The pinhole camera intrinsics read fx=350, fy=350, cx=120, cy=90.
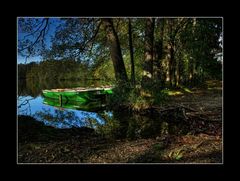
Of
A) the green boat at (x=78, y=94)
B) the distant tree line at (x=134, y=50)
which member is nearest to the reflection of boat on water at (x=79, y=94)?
the green boat at (x=78, y=94)

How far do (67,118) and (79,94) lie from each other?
2.13m

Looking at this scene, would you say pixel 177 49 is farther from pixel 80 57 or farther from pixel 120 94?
pixel 80 57

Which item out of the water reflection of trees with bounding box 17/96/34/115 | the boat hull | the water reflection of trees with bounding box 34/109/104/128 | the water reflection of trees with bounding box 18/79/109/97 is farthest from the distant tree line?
the water reflection of trees with bounding box 34/109/104/128

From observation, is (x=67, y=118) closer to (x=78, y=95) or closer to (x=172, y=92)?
(x=78, y=95)

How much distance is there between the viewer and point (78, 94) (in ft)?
34.3

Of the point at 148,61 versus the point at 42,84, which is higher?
the point at 148,61

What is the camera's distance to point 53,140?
6.44 m

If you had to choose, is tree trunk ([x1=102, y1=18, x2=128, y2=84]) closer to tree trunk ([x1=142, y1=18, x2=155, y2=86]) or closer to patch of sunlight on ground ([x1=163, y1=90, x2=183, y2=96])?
tree trunk ([x1=142, y1=18, x2=155, y2=86])

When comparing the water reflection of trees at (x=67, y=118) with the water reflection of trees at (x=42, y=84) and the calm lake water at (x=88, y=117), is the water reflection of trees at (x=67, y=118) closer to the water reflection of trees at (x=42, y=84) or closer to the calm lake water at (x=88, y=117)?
the calm lake water at (x=88, y=117)

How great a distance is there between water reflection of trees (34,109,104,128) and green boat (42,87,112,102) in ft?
1.68

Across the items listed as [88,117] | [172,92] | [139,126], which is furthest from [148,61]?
[88,117]

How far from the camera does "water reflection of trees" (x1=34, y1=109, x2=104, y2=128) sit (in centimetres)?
790
